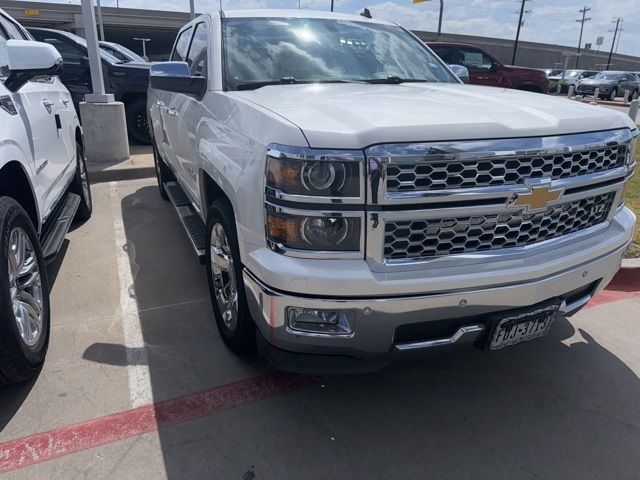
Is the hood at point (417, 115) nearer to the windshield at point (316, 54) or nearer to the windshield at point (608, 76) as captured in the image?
the windshield at point (316, 54)

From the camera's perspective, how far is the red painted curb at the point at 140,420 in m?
2.25

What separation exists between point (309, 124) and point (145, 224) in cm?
376

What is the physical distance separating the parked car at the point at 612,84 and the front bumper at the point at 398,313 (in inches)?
1223

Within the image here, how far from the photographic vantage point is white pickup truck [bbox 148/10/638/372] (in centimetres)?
194

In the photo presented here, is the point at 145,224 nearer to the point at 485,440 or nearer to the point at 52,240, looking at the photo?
the point at 52,240

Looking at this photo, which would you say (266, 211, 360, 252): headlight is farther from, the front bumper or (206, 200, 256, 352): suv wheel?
(206, 200, 256, 352): suv wheel

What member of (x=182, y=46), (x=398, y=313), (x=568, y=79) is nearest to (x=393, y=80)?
(x=398, y=313)

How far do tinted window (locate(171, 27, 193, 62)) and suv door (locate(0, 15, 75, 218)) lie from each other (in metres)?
1.10

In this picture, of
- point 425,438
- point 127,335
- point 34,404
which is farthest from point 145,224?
point 425,438

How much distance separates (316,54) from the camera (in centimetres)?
339

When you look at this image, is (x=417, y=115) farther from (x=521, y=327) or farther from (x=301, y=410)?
(x=301, y=410)

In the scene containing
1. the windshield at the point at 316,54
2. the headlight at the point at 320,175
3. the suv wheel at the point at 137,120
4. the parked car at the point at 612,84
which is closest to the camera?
the headlight at the point at 320,175

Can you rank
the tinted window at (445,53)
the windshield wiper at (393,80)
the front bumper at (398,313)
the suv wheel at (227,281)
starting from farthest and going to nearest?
the tinted window at (445,53), the windshield wiper at (393,80), the suv wheel at (227,281), the front bumper at (398,313)

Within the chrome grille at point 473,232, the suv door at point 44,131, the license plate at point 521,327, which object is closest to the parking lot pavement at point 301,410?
the license plate at point 521,327
